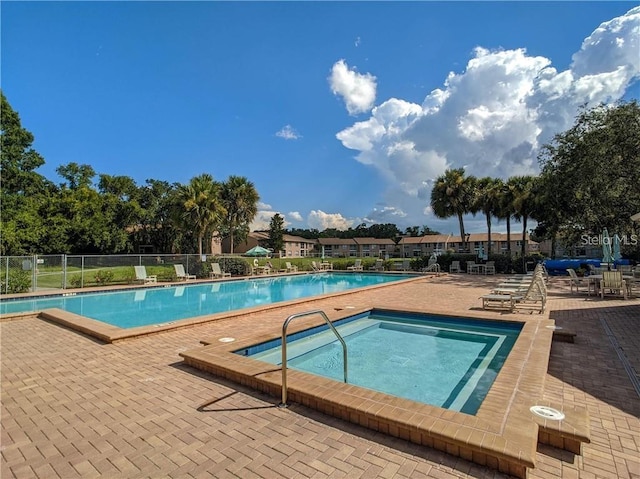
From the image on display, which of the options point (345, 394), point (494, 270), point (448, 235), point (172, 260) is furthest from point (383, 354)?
point (448, 235)

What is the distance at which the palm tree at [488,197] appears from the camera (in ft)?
87.5

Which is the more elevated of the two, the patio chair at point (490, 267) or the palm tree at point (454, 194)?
the palm tree at point (454, 194)

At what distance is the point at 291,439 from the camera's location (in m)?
2.76

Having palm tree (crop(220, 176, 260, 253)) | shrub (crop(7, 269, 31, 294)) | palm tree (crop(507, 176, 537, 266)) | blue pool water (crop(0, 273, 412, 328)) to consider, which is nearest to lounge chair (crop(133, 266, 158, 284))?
blue pool water (crop(0, 273, 412, 328))

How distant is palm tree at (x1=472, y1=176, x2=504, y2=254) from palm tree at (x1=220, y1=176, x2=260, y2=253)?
19.3 m

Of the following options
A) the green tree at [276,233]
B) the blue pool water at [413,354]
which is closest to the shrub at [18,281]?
the blue pool water at [413,354]

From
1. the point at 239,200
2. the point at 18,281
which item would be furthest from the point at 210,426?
the point at 239,200

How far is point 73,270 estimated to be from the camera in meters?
15.3

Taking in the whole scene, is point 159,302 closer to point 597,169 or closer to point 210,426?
point 210,426

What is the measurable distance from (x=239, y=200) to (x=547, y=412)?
30.5m

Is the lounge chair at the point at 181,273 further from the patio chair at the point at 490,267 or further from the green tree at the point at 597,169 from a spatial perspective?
the green tree at the point at 597,169

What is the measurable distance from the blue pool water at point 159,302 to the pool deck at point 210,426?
15.4ft

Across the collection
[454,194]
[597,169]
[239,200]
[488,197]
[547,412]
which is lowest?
[547,412]

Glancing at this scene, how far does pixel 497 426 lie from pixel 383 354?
3.49m
